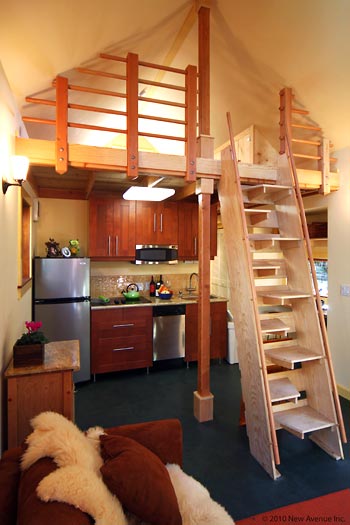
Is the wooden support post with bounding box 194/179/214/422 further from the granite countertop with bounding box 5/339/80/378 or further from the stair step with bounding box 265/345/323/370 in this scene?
the granite countertop with bounding box 5/339/80/378

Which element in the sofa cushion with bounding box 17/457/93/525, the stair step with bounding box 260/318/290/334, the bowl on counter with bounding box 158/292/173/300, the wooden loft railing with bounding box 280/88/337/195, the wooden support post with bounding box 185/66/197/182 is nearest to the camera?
the sofa cushion with bounding box 17/457/93/525

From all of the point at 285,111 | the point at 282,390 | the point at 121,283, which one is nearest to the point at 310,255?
the point at 282,390

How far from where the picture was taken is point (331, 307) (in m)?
3.72

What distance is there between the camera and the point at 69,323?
12.4 feet

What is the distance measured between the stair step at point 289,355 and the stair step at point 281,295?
16.2 inches

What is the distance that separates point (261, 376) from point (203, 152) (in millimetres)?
2032

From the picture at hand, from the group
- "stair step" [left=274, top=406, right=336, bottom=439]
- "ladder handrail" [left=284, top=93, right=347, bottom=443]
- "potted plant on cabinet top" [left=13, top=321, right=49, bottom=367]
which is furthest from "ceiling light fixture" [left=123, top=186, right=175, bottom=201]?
"stair step" [left=274, top=406, right=336, bottom=439]

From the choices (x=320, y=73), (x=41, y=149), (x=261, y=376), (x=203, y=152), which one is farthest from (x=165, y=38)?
(x=261, y=376)

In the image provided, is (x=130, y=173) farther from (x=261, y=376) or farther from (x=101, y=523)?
(x=101, y=523)

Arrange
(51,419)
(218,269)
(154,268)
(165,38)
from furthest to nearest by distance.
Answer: (218,269) < (154,268) < (165,38) < (51,419)

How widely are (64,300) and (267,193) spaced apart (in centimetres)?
257

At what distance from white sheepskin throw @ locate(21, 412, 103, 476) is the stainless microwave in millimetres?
3107

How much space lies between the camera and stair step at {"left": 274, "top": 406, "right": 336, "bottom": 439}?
242 centimetres

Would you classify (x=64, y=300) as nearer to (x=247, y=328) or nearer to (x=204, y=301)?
(x=204, y=301)
